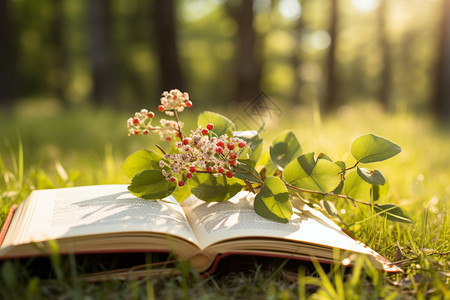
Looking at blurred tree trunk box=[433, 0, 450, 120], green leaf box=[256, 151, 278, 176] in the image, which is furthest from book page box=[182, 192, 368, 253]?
blurred tree trunk box=[433, 0, 450, 120]

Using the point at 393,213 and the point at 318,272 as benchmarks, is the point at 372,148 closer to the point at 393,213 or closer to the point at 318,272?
the point at 393,213

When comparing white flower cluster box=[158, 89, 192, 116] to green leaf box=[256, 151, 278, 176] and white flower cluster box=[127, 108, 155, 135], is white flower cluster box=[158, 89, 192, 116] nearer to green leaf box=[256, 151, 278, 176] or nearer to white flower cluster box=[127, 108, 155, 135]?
white flower cluster box=[127, 108, 155, 135]

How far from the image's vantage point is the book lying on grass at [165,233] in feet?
3.68

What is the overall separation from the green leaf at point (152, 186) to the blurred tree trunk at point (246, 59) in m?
6.23

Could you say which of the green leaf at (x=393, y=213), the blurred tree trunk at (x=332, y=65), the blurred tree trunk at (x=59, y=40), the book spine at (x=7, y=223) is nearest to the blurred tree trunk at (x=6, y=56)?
the blurred tree trunk at (x=59, y=40)

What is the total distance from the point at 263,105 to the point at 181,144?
694mm

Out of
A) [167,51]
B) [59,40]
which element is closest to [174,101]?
[167,51]

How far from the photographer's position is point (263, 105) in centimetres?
198

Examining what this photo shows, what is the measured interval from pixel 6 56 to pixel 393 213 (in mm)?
10063

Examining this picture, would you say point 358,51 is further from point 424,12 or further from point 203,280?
point 203,280

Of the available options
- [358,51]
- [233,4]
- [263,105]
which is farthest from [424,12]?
[263,105]

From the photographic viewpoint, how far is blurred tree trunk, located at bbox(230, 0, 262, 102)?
761 cm

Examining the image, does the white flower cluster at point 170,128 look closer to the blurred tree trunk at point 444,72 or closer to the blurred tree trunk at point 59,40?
the blurred tree trunk at point 444,72

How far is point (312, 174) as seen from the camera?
1454 millimetres
